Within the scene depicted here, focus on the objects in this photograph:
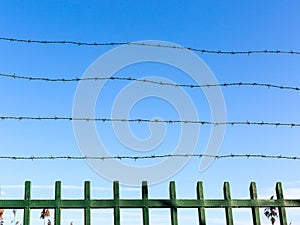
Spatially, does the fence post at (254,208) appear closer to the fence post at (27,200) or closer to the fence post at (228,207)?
the fence post at (228,207)

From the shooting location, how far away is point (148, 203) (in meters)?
4.09

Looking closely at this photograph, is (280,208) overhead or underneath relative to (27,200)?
underneath

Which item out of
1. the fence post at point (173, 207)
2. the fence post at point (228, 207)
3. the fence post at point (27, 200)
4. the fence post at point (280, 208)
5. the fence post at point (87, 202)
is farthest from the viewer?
the fence post at point (280, 208)

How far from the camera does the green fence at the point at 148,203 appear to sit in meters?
3.91

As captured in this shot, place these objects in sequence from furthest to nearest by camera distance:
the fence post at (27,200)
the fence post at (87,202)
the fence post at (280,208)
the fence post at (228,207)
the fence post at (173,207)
A: the fence post at (280,208) < the fence post at (228,207) < the fence post at (173,207) < the fence post at (87,202) < the fence post at (27,200)

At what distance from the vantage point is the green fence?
3.91 metres

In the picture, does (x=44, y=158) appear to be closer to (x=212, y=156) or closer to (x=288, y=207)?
(x=212, y=156)

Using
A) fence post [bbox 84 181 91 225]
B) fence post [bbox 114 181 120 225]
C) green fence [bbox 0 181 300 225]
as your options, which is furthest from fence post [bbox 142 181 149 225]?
fence post [bbox 84 181 91 225]

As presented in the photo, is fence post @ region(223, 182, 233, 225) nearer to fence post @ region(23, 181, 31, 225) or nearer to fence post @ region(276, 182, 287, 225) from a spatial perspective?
fence post @ region(276, 182, 287, 225)

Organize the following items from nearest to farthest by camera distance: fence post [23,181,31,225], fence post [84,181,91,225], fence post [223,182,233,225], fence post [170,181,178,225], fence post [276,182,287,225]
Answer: fence post [23,181,31,225] < fence post [84,181,91,225] < fence post [170,181,178,225] < fence post [223,182,233,225] < fence post [276,182,287,225]

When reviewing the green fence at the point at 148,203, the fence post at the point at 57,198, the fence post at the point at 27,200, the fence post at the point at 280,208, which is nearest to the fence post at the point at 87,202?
the green fence at the point at 148,203

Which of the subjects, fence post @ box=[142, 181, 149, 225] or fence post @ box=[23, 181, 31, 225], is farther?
fence post @ box=[142, 181, 149, 225]

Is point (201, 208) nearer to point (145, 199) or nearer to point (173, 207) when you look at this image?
point (173, 207)

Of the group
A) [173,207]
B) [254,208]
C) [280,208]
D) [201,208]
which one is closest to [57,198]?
[173,207]
